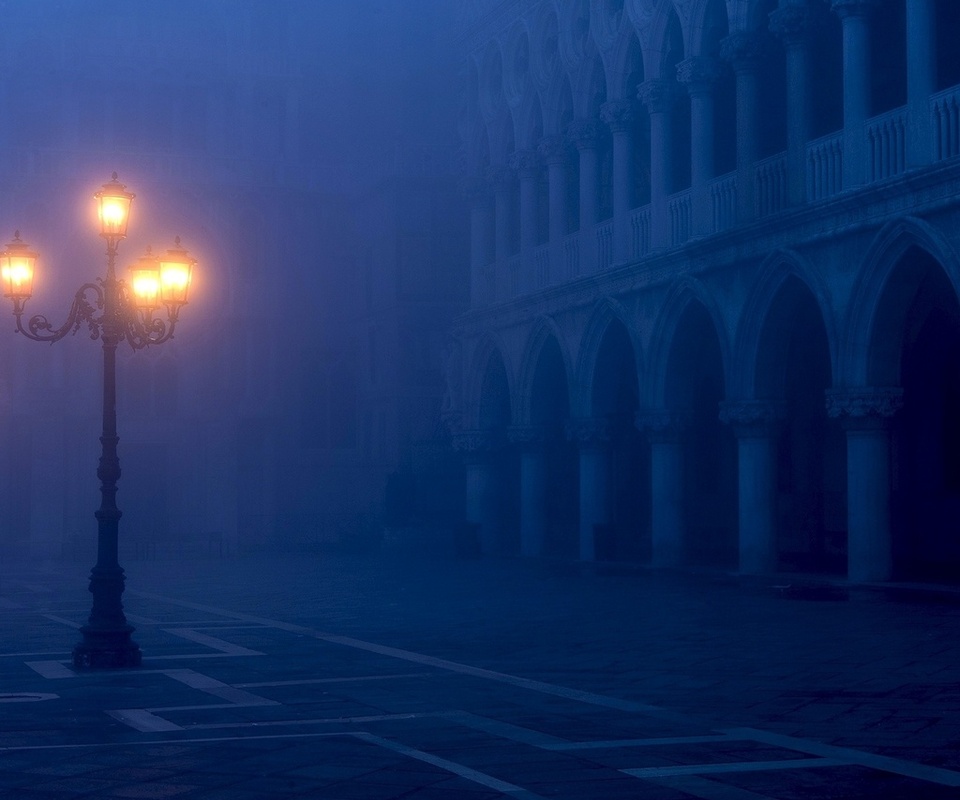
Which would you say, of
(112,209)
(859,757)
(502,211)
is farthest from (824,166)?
(859,757)

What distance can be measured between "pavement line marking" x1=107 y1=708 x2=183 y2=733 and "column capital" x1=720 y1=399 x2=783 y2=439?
14.9 meters

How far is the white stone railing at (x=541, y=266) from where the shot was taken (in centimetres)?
3269

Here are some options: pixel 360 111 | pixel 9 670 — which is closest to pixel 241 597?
pixel 9 670

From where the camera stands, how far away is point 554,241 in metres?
32.1

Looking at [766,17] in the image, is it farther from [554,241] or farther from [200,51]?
[200,51]

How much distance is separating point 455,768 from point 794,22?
55.3 feet

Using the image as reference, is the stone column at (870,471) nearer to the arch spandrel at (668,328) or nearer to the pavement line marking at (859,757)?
the arch spandrel at (668,328)

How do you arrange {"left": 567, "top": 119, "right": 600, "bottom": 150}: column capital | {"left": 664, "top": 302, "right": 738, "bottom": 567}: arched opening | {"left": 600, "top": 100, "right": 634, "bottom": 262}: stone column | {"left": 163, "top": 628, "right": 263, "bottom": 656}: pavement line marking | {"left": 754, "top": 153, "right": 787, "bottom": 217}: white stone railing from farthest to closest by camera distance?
{"left": 567, "top": 119, "right": 600, "bottom": 150}: column capital → {"left": 664, "top": 302, "right": 738, "bottom": 567}: arched opening → {"left": 600, "top": 100, "right": 634, "bottom": 262}: stone column → {"left": 754, "top": 153, "right": 787, "bottom": 217}: white stone railing → {"left": 163, "top": 628, "right": 263, "bottom": 656}: pavement line marking

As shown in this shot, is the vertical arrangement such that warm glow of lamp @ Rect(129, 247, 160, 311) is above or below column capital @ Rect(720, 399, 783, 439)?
above

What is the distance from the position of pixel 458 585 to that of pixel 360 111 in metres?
25.9

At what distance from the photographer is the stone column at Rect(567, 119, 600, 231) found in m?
30.5

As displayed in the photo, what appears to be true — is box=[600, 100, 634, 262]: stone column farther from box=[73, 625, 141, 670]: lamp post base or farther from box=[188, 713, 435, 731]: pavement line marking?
box=[188, 713, 435, 731]: pavement line marking

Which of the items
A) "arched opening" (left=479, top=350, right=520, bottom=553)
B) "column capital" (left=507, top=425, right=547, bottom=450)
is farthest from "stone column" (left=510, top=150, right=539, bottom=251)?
"column capital" (left=507, top=425, right=547, bottom=450)

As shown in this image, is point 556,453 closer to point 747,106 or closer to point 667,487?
point 667,487
